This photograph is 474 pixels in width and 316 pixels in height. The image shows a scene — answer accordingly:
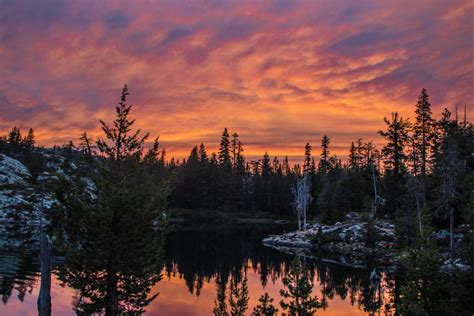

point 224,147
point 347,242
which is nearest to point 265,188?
point 224,147

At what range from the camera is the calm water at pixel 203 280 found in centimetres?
2878

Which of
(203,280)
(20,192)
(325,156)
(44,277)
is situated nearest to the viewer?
(44,277)

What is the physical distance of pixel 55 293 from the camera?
A: 1219 inches

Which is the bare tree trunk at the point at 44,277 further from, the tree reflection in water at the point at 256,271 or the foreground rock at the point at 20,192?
the foreground rock at the point at 20,192

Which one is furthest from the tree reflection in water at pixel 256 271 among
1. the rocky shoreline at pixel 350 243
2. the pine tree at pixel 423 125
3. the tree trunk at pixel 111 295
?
the pine tree at pixel 423 125

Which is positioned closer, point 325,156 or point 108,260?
point 108,260

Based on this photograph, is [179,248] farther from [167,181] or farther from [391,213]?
[167,181]

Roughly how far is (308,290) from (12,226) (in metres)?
72.4

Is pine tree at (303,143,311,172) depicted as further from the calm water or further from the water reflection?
the water reflection

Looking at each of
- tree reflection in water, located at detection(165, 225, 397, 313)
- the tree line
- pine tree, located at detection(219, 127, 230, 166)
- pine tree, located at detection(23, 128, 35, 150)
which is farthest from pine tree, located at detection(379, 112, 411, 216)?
pine tree, located at detection(23, 128, 35, 150)

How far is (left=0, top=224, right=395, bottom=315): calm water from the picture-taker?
28.8m

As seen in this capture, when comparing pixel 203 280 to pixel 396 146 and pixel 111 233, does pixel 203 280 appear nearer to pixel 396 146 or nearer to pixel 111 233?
pixel 111 233

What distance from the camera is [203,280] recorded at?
3866 centimetres

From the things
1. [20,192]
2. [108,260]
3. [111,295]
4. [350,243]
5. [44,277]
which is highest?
[20,192]
